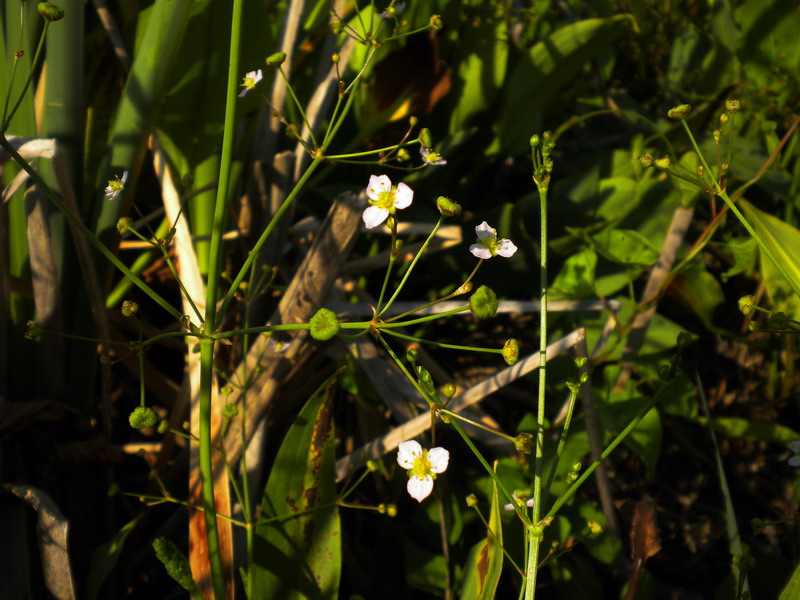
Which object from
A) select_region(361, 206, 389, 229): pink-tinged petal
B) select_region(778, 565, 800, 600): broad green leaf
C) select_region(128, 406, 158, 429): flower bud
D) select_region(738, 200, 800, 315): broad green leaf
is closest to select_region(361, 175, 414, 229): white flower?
select_region(361, 206, 389, 229): pink-tinged petal

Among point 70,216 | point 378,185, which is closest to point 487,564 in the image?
point 378,185

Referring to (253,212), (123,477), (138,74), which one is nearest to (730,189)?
(253,212)

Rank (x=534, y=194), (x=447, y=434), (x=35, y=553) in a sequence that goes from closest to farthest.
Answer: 1. (x=35, y=553)
2. (x=447, y=434)
3. (x=534, y=194)

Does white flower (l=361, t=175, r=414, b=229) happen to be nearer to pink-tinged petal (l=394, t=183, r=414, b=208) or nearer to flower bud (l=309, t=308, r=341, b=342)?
pink-tinged petal (l=394, t=183, r=414, b=208)

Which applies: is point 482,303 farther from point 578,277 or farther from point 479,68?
point 479,68

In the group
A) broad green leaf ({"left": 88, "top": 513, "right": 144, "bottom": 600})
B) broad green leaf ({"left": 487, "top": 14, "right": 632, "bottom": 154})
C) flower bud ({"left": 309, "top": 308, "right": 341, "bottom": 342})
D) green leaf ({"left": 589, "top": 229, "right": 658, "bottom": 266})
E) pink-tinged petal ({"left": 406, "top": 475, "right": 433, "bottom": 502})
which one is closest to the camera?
flower bud ({"left": 309, "top": 308, "right": 341, "bottom": 342})

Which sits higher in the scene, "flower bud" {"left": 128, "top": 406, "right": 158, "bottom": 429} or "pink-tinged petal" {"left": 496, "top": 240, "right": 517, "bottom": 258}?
"pink-tinged petal" {"left": 496, "top": 240, "right": 517, "bottom": 258}

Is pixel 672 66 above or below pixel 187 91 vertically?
below

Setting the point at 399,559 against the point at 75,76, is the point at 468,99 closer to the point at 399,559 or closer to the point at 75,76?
the point at 75,76
